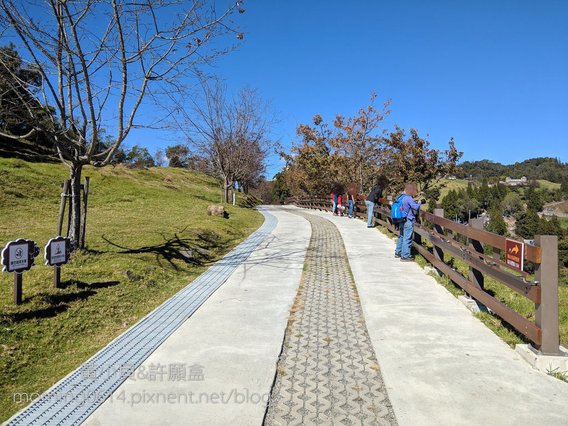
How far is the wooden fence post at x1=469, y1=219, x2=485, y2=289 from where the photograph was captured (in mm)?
5762

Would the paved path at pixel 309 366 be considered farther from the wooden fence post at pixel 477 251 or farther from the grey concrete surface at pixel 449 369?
the wooden fence post at pixel 477 251

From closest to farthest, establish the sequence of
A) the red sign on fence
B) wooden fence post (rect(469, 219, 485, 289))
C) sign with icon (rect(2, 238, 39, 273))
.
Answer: the red sign on fence, sign with icon (rect(2, 238, 39, 273)), wooden fence post (rect(469, 219, 485, 289))

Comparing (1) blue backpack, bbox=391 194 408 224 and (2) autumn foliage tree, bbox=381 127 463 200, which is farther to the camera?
(2) autumn foliage tree, bbox=381 127 463 200

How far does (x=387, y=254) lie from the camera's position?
9961 millimetres

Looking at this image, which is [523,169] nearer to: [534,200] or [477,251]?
[534,200]

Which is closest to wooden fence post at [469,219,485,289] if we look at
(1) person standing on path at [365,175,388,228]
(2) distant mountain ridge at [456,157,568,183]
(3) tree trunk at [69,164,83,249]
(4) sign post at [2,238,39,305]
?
(4) sign post at [2,238,39,305]

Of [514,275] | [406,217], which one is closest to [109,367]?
[514,275]

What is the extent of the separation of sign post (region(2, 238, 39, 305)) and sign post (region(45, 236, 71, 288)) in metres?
0.22

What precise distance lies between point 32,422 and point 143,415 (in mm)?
730

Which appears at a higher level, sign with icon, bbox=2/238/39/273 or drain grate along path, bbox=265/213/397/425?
sign with icon, bbox=2/238/39/273

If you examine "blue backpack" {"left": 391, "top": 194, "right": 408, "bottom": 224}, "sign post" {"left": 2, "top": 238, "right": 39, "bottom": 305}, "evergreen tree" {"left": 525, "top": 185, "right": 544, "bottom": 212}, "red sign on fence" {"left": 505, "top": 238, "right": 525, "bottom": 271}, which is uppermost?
"evergreen tree" {"left": 525, "top": 185, "right": 544, "bottom": 212}

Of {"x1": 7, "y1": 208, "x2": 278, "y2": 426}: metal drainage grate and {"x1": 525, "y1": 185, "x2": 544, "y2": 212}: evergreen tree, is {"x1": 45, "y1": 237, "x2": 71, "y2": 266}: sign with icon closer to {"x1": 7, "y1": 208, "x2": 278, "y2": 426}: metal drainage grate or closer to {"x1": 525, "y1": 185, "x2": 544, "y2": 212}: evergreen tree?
{"x1": 7, "y1": 208, "x2": 278, "y2": 426}: metal drainage grate

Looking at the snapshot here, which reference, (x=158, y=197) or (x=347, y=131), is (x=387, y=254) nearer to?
(x=158, y=197)

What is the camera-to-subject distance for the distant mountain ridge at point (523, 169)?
130125mm
